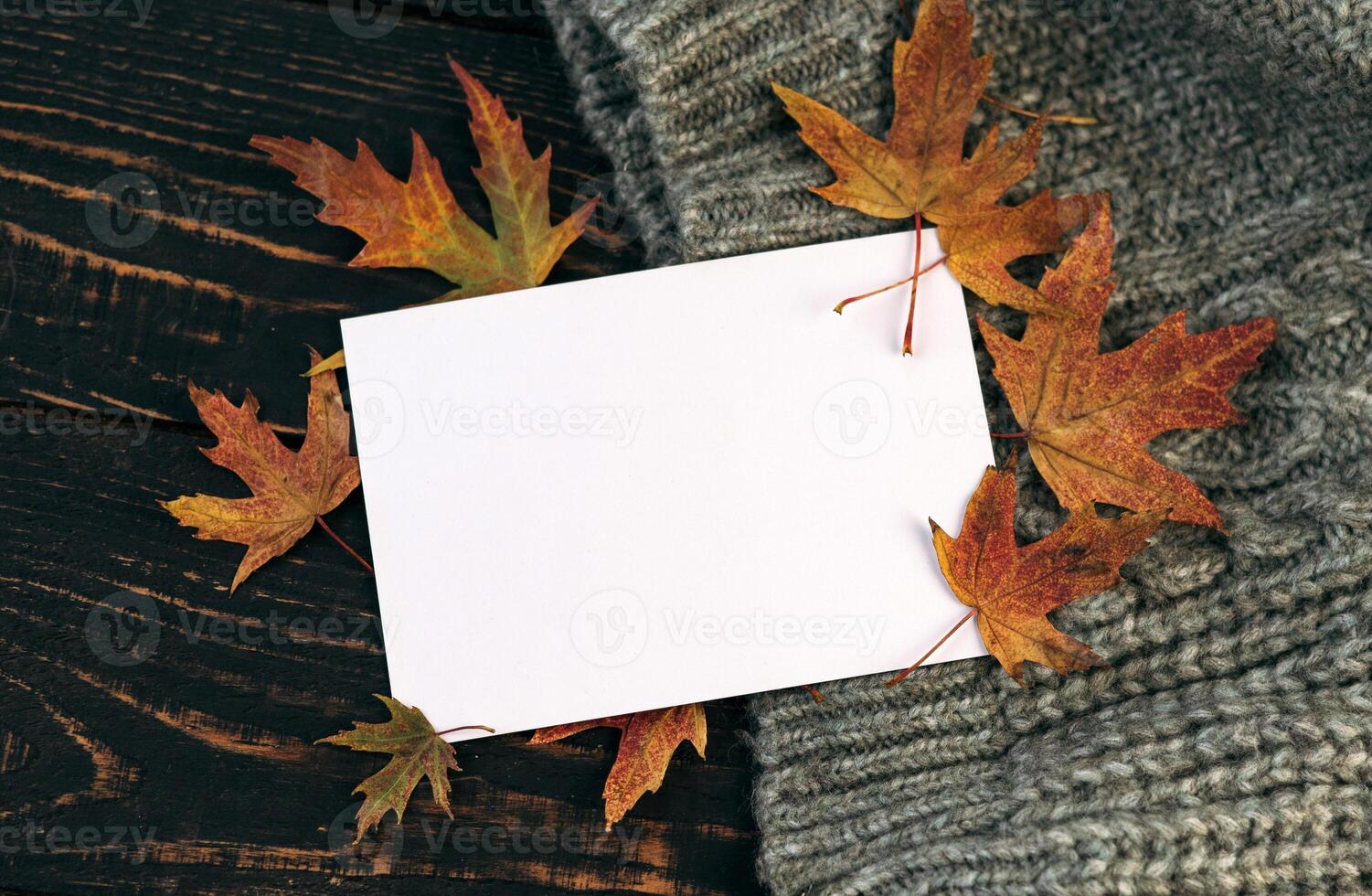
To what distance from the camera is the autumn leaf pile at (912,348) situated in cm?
77

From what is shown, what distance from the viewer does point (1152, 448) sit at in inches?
31.5

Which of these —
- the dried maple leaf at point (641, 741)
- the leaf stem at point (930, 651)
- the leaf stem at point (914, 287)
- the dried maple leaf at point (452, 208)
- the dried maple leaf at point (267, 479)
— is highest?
the dried maple leaf at point (452, 208)

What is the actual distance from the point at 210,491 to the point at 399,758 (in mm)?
279

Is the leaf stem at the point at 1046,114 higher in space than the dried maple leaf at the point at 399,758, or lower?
higher

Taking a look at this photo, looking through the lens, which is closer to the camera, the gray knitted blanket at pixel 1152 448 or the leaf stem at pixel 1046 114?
the gray knitted blanket at pixel 1152 448

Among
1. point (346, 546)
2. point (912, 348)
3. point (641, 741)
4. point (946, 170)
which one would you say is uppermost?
point (946, 170)

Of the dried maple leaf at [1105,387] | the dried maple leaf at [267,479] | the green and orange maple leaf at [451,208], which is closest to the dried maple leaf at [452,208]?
the green and orange maple leaf at [451,208]

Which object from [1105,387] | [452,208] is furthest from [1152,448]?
[452,208]

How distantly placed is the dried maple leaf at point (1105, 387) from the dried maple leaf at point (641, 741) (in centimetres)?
37

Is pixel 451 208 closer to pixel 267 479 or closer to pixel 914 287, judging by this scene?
pixel 267 479

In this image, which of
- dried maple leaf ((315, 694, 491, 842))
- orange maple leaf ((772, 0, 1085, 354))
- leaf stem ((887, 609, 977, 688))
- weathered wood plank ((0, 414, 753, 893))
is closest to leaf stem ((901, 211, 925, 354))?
orange maple leaf ((772, 0, 1085, 354))

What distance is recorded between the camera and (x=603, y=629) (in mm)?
772

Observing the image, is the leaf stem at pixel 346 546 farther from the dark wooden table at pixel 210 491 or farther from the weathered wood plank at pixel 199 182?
the weathered wood plank at pixel 199 182

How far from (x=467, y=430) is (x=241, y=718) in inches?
12.0
